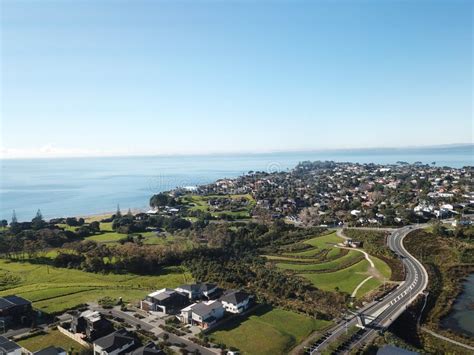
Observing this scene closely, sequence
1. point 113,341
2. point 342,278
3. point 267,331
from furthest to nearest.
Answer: point 342,278 → point 267,331 → point 113,341

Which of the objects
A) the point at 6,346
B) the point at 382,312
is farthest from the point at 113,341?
the point at 382,312

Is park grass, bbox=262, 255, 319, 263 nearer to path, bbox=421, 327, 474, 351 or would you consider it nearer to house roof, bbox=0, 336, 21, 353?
path, bbox=421, 327, 474, 351

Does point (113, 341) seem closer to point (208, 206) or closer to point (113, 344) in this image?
point (113, 344)

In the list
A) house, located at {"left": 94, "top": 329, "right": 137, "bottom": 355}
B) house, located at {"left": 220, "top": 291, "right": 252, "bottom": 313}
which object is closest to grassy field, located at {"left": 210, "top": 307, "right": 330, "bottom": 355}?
house, located at {"left": 220, "top": 291, "right": 252, "bottom": 313}

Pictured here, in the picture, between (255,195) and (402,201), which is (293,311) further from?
(255,195)

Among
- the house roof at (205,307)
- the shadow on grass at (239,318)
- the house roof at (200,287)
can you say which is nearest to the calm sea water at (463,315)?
the shadow on grass at (239,318)

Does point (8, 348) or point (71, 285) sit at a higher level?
point (8, 348)

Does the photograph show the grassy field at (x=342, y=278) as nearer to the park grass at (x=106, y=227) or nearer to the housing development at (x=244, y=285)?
the housing development at (x=244, y=285)

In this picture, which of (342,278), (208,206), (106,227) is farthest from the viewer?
(208,206)
